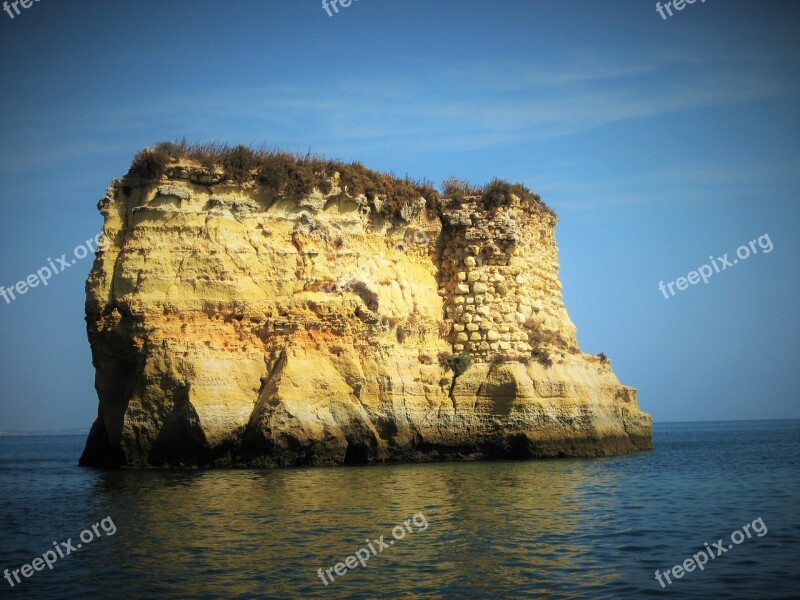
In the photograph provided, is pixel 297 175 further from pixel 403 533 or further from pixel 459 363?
pixel 403 533

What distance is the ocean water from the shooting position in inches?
439

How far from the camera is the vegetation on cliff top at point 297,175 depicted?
83.8 ft

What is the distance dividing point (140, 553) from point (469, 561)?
4718mm

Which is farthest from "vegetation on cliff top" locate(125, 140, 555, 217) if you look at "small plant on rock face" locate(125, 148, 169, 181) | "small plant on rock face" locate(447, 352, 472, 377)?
"small plant on rock face" locate(447, 352, 472, 377)

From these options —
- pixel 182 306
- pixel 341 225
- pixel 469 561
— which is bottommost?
pixel 469 561

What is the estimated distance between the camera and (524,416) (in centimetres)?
2594

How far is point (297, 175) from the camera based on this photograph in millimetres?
26328

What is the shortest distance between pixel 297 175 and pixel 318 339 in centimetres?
494

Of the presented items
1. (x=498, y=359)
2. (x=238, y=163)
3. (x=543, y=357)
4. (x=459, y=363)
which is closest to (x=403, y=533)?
(x=459, y=363)

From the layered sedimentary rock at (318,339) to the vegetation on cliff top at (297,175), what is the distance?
0.32 metres

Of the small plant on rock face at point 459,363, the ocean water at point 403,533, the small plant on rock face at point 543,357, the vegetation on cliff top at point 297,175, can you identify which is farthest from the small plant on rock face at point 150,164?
the small plant on rock face at point 543,357

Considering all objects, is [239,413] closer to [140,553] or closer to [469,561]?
[140,553]

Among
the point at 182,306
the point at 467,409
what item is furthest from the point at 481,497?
the point at 182,306

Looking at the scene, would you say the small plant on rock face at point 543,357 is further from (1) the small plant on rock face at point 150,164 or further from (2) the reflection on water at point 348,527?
(1) the small plant on rock face at point 150,164
